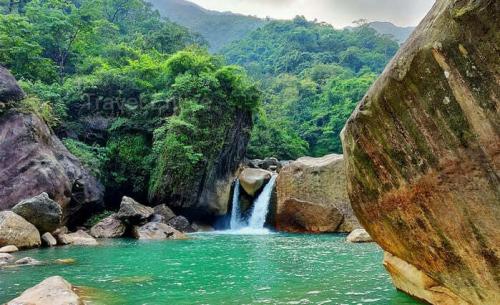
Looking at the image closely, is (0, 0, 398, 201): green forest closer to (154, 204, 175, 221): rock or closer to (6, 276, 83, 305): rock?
(154, 204, 175, 221): rock

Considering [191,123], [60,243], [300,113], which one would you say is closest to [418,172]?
[60,243]

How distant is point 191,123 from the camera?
25.7 m

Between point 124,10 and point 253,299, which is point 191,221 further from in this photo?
point 124,10

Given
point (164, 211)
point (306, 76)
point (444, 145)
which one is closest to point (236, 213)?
point (164, 211)

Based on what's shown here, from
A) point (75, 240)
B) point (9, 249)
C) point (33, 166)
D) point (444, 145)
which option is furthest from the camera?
point (33, 166)

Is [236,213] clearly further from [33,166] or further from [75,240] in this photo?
[33,166]

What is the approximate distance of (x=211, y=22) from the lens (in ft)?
419

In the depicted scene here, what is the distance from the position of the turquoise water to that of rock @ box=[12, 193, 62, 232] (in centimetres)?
123

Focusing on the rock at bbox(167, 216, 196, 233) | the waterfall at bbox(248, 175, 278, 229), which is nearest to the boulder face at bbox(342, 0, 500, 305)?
the rock at bbox(167, 216, 196, 233)

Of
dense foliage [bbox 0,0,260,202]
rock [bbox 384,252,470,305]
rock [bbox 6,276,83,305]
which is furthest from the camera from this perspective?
dense foliage [bbox 0,0,260,202]

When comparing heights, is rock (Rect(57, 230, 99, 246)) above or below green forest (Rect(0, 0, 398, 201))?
below

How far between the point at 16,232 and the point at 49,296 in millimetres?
9548

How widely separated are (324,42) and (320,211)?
53.3 meters

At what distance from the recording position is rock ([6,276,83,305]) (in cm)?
680
